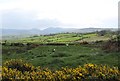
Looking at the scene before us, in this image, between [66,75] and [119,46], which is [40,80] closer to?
[66,75]

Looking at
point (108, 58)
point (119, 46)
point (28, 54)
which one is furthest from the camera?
point (28, 54)

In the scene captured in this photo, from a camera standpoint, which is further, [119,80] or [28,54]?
[28,54]

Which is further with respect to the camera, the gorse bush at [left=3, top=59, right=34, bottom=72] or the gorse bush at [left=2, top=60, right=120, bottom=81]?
the gorse bush at [left=3, top=59, right=34, bottom=72]

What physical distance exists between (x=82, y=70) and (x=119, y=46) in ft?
35.3

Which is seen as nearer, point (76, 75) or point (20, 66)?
point (76, 75)

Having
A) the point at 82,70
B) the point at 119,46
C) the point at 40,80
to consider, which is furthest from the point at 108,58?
the point at 40,80

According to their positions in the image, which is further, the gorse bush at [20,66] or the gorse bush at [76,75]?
the gorse bush at [20,66]

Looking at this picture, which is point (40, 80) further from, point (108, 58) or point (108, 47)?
point (108, 47)

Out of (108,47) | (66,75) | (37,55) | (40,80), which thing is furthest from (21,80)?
(108,47)

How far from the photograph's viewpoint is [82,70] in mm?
15766

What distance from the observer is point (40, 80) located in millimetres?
14797

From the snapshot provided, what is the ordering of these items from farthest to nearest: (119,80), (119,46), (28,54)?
(28,54)
(119,46)
(119,80)

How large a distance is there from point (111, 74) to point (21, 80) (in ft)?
13.7

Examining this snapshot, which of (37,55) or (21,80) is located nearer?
(21,80)
